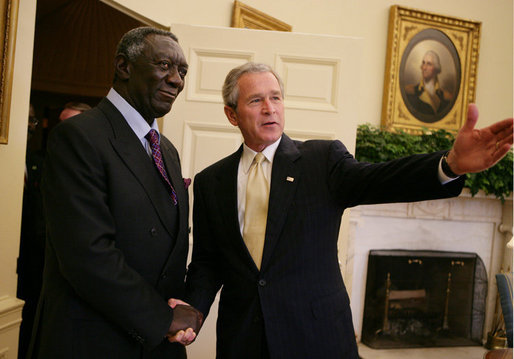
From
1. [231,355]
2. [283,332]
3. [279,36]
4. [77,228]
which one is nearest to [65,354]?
[77,228]

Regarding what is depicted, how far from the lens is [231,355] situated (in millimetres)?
1600

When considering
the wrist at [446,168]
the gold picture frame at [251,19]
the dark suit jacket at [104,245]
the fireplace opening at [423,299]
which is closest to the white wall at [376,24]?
the gold picture frame at [251,19]

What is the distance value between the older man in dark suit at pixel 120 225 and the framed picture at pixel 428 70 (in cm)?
343

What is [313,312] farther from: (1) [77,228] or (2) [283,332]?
(1) [77,228]

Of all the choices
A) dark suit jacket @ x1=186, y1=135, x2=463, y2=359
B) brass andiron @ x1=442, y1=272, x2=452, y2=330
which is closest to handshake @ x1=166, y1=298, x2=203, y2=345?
dark suit jacket @ x1=186, y1=135, x2=463, y2=359

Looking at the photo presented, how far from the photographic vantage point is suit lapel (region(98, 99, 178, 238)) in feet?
4.60

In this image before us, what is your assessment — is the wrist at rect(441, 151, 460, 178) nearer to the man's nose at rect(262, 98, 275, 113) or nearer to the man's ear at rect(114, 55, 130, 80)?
the man's nose at rect(262, 98, 275, 113)

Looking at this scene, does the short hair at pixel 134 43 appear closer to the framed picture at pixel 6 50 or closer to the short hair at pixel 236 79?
the short hair at pixel 236 79

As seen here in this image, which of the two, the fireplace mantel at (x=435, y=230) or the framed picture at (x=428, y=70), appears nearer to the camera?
Answer: the fireplace mantel at (x=435, y=230)

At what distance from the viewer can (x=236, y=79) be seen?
1.82 m

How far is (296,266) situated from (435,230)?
3496 millimetres

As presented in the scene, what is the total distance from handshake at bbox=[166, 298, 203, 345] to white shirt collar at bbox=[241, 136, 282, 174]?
0.57 meters

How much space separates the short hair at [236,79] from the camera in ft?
5.89

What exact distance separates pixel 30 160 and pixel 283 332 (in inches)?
87.6
